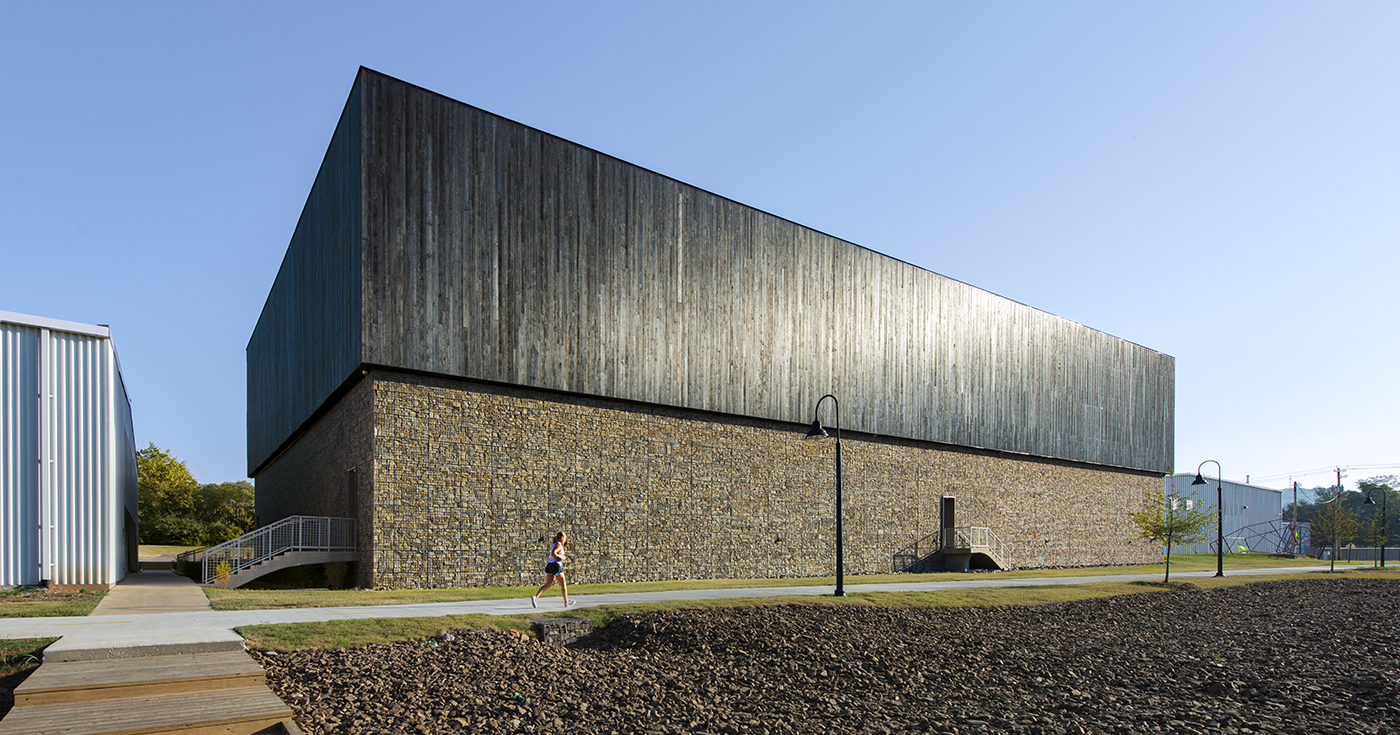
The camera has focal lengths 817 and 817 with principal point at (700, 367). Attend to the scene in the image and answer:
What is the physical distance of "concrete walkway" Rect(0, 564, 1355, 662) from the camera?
8.73 m

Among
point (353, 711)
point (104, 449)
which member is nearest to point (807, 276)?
point (104, 449)

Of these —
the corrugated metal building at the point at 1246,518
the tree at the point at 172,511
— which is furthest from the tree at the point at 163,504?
the corrugated metal building at the point at 1246,518

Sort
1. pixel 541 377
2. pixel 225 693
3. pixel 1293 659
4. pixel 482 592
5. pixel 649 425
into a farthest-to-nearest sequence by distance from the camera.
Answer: pixel 649 425, pixel 541 377, pixel 482 592, pixel 1293 659, pixel 225 693

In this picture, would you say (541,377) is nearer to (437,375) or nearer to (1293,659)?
(437,375)

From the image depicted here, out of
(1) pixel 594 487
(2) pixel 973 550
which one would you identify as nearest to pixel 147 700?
(1) pixel 594 487

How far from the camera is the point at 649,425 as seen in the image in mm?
24594

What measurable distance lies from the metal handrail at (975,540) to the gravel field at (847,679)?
18451 millimetres

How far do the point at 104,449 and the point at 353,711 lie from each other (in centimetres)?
1204

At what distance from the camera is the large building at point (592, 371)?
20047mm

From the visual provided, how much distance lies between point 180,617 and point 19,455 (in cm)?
582

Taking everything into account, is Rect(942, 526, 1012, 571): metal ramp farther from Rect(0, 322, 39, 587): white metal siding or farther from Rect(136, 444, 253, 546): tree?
Rect(136, 444, 253, 546): tree

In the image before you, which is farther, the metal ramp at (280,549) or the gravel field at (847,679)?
the metal ramp at (280,549)

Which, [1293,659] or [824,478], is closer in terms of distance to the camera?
[1293,659]

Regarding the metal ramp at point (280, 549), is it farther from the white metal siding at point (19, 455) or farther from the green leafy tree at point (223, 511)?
the green leafy tree at point (223, 511)
